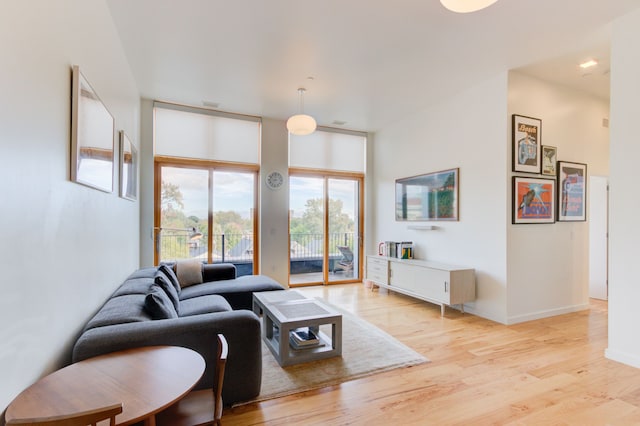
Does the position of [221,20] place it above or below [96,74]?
above

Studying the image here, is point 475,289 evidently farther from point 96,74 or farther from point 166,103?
point 166,103

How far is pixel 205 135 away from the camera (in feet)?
17.4

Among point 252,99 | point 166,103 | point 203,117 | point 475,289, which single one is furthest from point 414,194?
point 166,103

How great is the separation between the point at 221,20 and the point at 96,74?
1156mm

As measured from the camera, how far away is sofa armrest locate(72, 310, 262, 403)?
1.79 m

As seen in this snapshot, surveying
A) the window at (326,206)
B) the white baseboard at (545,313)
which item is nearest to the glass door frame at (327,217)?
the window at (326,206)

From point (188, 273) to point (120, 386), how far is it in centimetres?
301

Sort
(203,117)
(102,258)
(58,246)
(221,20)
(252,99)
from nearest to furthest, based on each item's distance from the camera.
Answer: (58,246), (102,258), (221,20), (252,99), (203,117)

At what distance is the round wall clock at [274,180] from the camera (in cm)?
568

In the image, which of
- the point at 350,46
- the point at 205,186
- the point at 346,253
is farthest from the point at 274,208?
the point at 350,46

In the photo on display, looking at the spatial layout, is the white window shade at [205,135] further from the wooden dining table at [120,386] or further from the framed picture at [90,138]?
the wooden dining table at [120,386]

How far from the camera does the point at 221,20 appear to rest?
2.87 metres

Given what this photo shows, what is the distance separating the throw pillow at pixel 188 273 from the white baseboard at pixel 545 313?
3983 mm

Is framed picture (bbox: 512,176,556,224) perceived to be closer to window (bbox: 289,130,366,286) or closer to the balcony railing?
window (bbox: 289,130,366,286)
